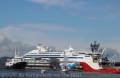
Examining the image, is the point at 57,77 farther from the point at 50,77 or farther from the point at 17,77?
the point at 17,77

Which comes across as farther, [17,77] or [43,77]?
[43,77]

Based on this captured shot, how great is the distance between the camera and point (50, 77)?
128625 mm

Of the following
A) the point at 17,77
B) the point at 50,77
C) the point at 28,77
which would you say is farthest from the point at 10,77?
the point at 50,77

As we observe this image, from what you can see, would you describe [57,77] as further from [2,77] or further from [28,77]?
[2,77]

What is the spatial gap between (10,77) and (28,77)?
10.3 metres

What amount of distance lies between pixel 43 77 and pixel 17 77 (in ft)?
37.6

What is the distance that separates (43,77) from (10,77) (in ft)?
46.8

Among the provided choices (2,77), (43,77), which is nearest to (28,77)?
(43,77)

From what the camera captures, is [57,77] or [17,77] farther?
[57,77]

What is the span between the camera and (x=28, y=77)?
123 meters

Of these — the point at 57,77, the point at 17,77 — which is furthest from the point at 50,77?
the point at 17,77

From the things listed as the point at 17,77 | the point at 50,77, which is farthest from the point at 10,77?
the point at 50,77

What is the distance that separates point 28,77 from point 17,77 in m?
7.57

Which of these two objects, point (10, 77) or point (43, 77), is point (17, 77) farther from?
Result: point (43, 77)
